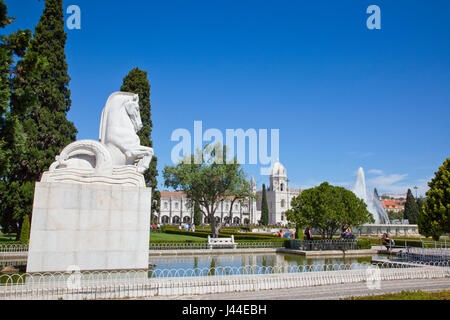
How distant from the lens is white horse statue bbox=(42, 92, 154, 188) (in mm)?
9922

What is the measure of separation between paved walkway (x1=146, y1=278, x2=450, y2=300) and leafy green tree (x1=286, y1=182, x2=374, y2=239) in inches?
402

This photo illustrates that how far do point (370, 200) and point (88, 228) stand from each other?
50749mm

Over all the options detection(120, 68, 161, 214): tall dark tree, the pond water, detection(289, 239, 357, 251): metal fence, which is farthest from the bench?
detection(120, 68, 161, 214): tall dark tree

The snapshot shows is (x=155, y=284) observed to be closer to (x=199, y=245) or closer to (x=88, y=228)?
(x=88, y=228)

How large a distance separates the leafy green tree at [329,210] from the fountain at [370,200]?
3486cm

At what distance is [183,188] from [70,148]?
53.7 ft

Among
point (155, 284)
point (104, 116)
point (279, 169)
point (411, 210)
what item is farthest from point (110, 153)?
point (279, 169)

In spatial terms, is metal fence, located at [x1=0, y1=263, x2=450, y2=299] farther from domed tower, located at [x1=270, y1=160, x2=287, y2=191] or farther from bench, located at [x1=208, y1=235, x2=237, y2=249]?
domed tower, located at [x1=270, y1=160, x2=287, y2=191]

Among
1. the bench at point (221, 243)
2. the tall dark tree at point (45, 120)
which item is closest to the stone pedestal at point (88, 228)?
the tall dark tree at point (45, 120)

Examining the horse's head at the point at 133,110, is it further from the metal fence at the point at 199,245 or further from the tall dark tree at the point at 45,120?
the tall dark tree at the point at 45,120

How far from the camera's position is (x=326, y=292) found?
25.6 ft

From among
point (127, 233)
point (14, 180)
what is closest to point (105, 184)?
point (127, 233)
